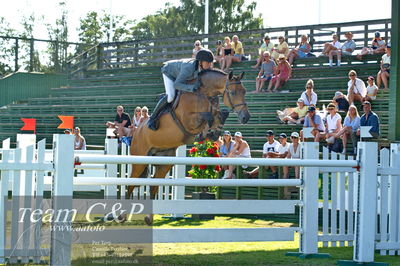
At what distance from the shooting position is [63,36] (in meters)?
49.4

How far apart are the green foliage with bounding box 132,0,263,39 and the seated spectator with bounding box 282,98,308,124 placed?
115ft

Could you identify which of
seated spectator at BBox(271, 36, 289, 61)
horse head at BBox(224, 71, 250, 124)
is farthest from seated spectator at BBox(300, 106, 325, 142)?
seated spectator at BBox(271, 36, 289, 61)

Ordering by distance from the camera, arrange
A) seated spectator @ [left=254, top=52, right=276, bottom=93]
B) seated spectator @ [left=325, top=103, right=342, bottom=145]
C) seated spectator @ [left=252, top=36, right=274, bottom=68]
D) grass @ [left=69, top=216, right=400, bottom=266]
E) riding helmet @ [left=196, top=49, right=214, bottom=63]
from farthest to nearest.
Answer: seated spectator @ [left=252, top=36, right=274, bottom=68] → seated spectator @ [left=254, top=52, right=276, bottom=93] → seated spectator @ [left=325, top=103, right=342, bottom=145] → riding helmet @ [left=196, top=49, right=214, bottom=63] → grass @ [left=69, top=216, right=400, bottom=266]

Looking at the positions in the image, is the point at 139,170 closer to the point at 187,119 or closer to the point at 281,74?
the point at 187,119

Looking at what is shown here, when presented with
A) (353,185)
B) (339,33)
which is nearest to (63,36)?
(339,33)

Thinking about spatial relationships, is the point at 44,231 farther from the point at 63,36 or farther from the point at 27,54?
the point at 63,36

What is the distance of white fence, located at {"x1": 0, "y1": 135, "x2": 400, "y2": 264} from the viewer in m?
6.48

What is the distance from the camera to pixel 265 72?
19.7 meters

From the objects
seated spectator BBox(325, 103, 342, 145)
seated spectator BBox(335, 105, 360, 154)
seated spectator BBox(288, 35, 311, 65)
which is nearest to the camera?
seated spectator BBox(335, 105, 360, 154)

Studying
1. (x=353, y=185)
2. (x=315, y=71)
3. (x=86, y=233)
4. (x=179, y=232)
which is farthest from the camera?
(x=315, y=71)

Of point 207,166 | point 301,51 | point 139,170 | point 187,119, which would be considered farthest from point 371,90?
point 139,170

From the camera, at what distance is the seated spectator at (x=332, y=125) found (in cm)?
1477

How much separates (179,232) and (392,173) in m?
2.50

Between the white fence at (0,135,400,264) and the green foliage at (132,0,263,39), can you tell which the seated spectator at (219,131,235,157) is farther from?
the green foliage at (132,0,263,39)
